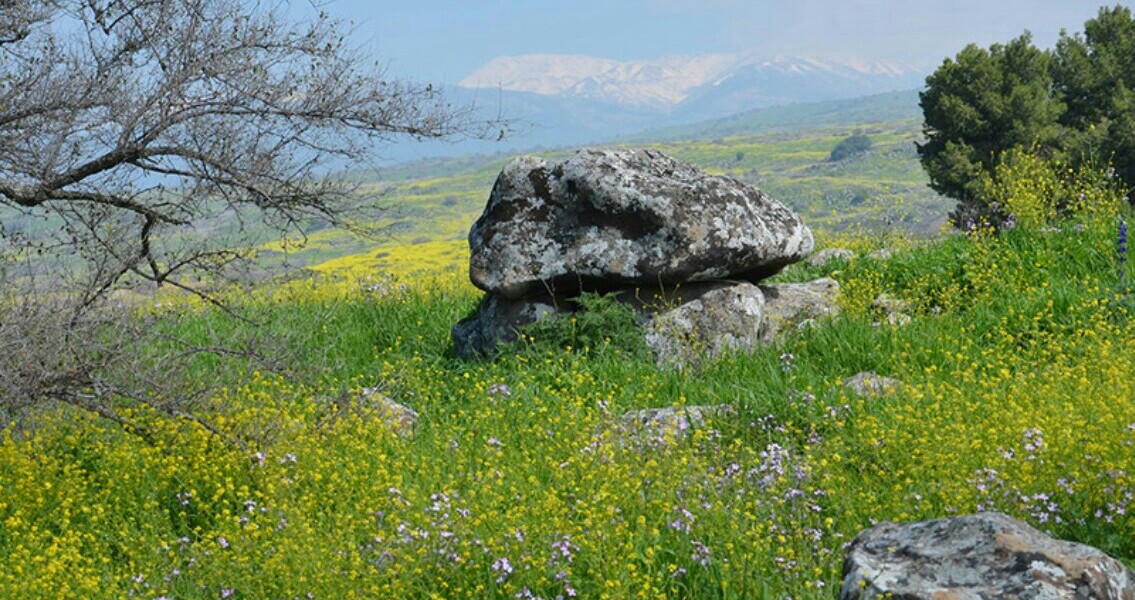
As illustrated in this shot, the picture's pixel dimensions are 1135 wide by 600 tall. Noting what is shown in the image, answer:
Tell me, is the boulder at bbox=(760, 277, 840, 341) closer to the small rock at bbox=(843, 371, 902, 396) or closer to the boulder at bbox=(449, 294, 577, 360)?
the small rock at bbox=(843, 371, 902, 396)

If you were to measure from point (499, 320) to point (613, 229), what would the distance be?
5.21 feet

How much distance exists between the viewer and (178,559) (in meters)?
5.51

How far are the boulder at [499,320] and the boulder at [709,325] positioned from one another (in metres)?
1.14

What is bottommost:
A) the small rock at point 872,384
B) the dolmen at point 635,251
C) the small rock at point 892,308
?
the small rock at point 872,384

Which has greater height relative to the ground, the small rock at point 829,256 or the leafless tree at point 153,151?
the leafless tree at point 153,151

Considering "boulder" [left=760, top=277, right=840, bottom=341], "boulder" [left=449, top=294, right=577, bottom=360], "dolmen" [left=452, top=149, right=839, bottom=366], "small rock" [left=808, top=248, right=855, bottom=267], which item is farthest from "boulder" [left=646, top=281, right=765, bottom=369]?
"small rock" [left=808, top=248, right=855, bottom=267]

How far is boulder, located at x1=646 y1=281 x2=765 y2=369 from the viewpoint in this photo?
9.49 m

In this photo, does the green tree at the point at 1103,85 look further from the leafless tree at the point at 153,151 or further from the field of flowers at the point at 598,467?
the leafless tree at the point at 153,151

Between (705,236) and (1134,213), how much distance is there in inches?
272

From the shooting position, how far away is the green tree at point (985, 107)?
4041 cm

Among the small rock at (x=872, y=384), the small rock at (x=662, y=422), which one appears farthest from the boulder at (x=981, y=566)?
the small rock at (x=872, y=384)

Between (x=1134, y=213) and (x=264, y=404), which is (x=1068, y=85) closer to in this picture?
(x=1134, y=213)

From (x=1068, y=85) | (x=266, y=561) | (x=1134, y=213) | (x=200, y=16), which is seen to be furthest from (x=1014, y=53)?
(x=266, y=561)

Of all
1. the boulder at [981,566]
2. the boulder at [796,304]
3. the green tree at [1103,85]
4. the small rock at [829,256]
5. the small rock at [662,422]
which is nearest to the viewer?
the boulder at [981,566]
